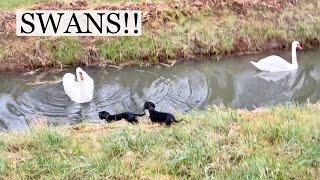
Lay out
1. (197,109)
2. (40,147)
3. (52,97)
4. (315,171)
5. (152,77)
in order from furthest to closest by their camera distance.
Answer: (152,77) → (52,97) → (197,109) → (40,147) → (315,171)

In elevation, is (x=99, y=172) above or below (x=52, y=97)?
above

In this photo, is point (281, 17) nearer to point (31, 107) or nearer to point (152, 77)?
point (152, 77)

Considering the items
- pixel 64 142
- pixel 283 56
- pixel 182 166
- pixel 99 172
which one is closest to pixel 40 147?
pixel 64 142

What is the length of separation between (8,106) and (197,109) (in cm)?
311

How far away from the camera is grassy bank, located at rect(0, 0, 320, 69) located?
462 inches

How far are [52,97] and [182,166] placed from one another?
5128 mm

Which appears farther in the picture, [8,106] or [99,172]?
[8,106]

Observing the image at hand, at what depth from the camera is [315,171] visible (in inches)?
200

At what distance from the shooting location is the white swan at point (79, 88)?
384 inches

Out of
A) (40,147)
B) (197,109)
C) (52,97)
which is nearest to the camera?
(40,147)

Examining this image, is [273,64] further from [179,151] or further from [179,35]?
[179,151]

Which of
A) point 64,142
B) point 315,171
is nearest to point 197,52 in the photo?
point 64,142

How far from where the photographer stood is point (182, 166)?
538 cm

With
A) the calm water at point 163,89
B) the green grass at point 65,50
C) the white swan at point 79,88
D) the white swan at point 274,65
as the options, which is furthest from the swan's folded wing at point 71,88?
the white swan at point 274,65
